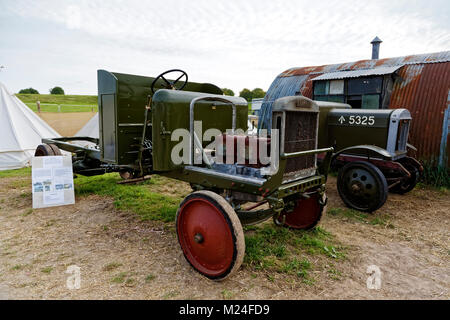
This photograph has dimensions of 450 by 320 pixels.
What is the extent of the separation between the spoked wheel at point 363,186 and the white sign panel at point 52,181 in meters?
5.38

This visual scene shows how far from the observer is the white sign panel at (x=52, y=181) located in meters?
5.38

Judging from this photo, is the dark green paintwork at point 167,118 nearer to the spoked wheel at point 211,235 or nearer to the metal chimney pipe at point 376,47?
the spoked wheel at point 211,235

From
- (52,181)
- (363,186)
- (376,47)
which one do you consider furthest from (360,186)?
(376,47)

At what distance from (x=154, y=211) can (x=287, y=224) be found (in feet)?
7.96

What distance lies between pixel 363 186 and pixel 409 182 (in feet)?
6.72

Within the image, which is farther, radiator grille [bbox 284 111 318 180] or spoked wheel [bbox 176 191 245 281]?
radiator grille [bbox 284 111 318 180]

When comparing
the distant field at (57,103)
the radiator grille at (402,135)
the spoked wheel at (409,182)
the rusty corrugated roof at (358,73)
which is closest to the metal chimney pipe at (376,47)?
the rusty corrugated roof at (358,73)

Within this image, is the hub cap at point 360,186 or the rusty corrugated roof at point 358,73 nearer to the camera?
the hub cap at point 360,186

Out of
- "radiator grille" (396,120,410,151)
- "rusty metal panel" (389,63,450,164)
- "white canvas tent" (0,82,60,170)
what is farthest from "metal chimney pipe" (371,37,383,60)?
"white canvas tent" (0,82,60,170)

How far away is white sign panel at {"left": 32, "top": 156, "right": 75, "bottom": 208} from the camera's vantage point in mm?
5375

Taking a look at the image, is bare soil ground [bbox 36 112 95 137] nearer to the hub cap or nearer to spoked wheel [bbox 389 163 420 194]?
the hub cap

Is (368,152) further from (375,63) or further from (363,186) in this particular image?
(375,63)

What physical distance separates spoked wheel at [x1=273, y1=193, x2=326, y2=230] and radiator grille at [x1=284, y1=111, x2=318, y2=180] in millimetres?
654

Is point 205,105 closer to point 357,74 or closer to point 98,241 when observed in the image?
point 98,241
